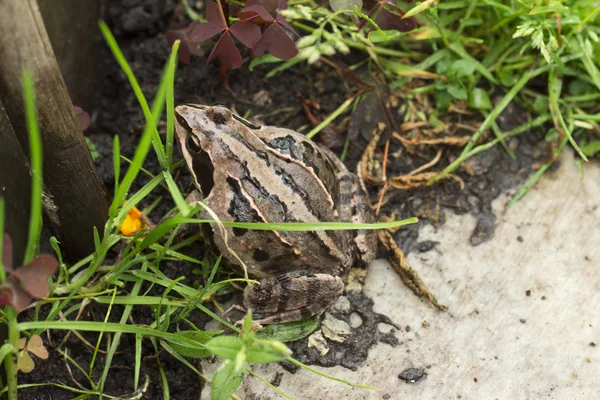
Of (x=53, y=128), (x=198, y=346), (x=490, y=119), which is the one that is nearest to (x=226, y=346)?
(x=198, y=346)

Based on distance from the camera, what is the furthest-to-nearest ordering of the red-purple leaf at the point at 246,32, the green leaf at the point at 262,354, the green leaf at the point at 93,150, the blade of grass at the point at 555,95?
the blade of grass at the point at 555,95 < the green leaf at the point at 93,150 < the red-purple leaf at the point at 246,32 < the green leaf at the point at 262,354

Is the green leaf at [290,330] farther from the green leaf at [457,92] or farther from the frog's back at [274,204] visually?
the green leaf at [457,92]

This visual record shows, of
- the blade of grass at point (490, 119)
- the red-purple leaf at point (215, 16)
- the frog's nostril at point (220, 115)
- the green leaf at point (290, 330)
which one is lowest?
the green leaf at point (290, 330)

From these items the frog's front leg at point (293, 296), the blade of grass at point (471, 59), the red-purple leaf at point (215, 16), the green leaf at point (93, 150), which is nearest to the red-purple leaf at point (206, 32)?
the red-purple leaf at point (215, 16)

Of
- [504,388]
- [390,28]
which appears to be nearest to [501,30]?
[390,28]

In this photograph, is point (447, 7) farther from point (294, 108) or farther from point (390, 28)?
point (294, 108)

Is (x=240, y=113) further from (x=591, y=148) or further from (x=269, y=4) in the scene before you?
(x=591, y=148)
